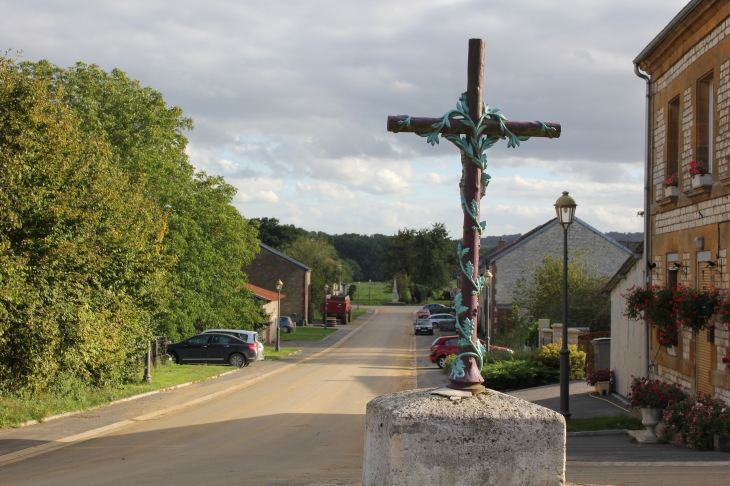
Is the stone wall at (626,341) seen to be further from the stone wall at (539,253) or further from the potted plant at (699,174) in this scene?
the stone wall at (539,253)

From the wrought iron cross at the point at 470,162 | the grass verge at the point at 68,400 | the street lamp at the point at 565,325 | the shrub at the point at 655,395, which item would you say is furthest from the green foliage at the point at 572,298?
the wrought iron cross at the point at 470,162

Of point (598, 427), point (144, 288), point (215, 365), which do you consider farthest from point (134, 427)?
point (215, 365)

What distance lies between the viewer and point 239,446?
41.4ft

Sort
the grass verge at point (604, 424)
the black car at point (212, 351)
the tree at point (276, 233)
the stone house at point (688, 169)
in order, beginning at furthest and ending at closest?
the tree at point (276, 233) < the black car at point (212, 351) < the grass verge at point (604, 424) < the stone house at point (688, 169)

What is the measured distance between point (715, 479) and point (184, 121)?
25754 millimetres

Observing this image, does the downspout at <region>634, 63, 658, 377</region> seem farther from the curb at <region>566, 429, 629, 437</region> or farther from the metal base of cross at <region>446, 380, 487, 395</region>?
the metal base of cross at <region>446, 380, 487, 395</region>

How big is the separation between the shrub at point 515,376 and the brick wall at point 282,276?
41.6m

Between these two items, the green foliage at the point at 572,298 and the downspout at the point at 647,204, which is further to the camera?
the green foliage at the point at 572,298

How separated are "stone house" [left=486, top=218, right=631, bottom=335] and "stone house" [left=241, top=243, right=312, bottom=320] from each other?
20448 millimetres

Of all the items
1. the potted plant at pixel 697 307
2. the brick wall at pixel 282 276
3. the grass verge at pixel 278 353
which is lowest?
the grass verge at pixel 278 353

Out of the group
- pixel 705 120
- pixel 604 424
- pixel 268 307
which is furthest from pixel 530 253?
pixel 705 120

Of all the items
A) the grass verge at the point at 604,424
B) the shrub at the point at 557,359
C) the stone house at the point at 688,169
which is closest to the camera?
the stone house at the point at 688,169

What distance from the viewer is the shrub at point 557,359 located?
2322 centimetres

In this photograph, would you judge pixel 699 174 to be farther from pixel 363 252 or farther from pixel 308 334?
pixel 363 252
